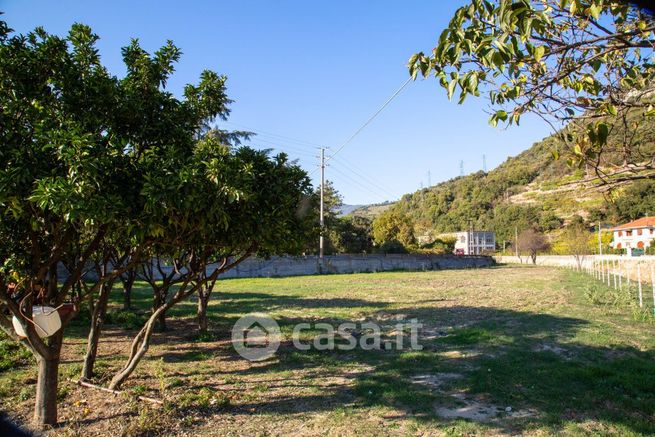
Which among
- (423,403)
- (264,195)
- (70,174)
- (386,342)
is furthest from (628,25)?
(386,342)

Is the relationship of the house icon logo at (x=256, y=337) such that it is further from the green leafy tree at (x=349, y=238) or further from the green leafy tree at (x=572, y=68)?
the green leafy tree at (x=349, y=238)

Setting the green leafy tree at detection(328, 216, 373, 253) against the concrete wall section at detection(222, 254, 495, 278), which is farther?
the green leafy tree at detection(328, 216, 373, 253)

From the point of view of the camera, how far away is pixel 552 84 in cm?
324

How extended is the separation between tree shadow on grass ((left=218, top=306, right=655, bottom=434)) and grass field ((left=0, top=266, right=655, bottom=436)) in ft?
0.07

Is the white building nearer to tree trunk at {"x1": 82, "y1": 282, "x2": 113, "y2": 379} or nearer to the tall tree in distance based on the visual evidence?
the tall tree in distance

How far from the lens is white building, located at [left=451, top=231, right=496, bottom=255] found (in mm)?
85812

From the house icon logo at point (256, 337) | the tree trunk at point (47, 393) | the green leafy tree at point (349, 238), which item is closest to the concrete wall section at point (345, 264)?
the green leafy tree at point (349, 238)

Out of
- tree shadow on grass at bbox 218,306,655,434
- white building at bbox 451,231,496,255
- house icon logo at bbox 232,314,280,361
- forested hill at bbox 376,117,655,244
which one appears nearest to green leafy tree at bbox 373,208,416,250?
forested hill at bbox 376,117,655,244

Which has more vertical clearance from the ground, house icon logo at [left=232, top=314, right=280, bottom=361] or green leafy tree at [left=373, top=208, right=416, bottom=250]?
green leafy tree at [left=373, top=208, right=416, bottom=250]

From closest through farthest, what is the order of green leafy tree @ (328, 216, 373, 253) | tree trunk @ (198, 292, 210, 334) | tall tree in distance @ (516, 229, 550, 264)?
tree trunk @ (198, 292, 210, 334) → green leafy tree @ (328, 216, 373, 253) → tall tree in distance @ (516, 229, 550, 264)

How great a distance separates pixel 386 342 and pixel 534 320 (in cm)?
448

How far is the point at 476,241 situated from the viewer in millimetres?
88562

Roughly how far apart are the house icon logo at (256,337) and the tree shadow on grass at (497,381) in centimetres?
37

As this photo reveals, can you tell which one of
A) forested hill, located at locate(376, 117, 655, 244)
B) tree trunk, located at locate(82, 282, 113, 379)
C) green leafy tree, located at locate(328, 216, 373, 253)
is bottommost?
tree trunk, located at locate(82, 282, 113, 379)
